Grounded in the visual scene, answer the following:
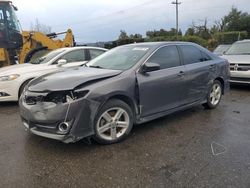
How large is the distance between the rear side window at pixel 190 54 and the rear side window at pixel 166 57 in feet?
0.72

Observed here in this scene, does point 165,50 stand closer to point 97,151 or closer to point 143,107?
point 143,107

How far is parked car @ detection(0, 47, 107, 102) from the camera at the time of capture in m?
6.43

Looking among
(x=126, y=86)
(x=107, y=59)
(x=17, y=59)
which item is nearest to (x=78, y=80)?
(x=126, y=86)

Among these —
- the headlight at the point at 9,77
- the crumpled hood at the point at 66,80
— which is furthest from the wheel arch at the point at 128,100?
the headlight at the point at 9,77

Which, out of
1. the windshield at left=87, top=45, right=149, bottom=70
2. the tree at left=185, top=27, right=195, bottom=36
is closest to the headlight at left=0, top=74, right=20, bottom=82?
the windshield at left=87, top=45, right=149, bottom=70

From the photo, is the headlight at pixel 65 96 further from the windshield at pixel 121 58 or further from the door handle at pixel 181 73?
the door handle at pixel 181 73

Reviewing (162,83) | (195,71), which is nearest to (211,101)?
(195,71)

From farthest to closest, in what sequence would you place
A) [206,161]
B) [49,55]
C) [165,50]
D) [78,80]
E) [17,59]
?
1. [17,59]
2. [49,55]
3. [165,50]
4. [78,80]
5. [206,161]

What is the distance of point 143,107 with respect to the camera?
14.2 ft

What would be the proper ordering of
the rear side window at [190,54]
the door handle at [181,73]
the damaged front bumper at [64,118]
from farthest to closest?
1. the rear side window at [190,54]
2. the door handle at [181,73]
3. the damaged front bumper at [64,118]

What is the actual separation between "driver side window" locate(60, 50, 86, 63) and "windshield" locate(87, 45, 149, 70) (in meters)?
2.63

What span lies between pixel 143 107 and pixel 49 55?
448cm

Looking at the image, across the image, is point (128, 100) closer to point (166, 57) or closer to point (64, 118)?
point (64, 118)

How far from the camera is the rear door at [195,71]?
514 centimetres
